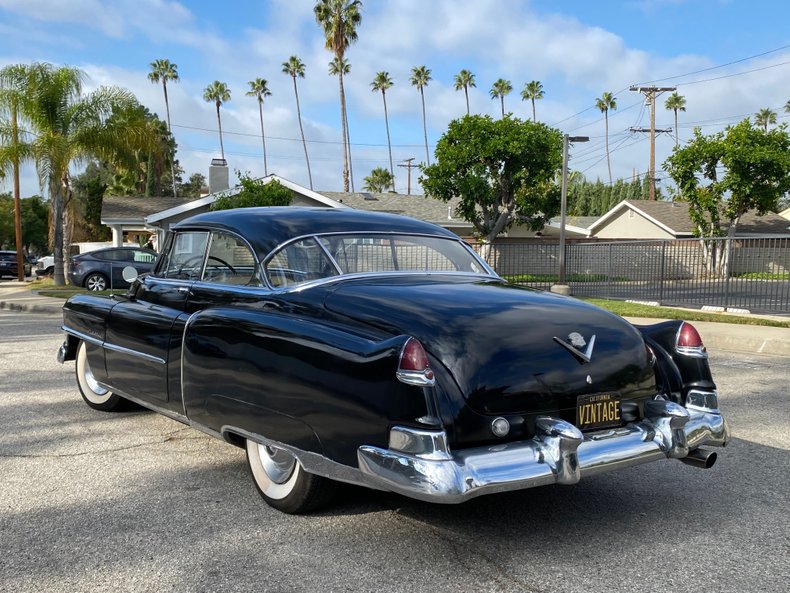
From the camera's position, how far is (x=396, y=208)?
3794cm

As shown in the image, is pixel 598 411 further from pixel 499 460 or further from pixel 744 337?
pixel 744 337

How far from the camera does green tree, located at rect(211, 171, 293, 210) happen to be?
22188mm

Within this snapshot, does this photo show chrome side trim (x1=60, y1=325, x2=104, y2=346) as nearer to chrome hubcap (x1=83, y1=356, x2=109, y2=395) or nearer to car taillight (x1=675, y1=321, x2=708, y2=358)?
chrome hubcap (x1=83, y1=356, x2=109, y2=395)

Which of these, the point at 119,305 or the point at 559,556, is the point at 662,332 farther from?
the point at 119,305

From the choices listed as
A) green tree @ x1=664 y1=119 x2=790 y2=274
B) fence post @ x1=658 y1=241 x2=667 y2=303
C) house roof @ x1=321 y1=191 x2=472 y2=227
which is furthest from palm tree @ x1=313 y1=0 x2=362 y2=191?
fence post @ x1=658 y1=241 x2=667 y2=303

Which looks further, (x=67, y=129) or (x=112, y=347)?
(x=67, y=129)

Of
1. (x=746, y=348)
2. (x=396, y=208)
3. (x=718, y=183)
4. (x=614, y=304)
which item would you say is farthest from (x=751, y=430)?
(x=396, y=208)

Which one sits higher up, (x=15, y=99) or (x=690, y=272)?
(x=15, y=99)

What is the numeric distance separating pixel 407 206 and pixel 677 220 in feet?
52.5

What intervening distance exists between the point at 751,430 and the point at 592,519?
8.68 ft

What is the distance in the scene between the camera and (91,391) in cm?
631

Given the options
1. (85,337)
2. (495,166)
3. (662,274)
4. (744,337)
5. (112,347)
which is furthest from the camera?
(495,166)

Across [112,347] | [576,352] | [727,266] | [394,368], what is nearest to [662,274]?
[727,266]

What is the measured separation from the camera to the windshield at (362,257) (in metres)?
4.32
